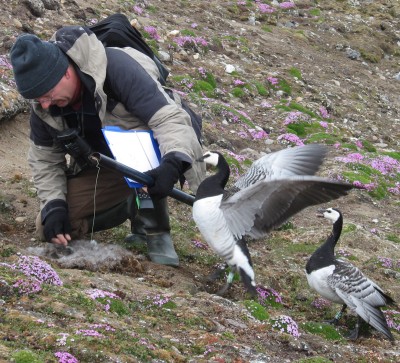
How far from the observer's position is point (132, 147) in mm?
8359

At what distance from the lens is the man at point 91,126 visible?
769 cm

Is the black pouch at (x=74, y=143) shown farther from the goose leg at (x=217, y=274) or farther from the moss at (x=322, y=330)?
the moss at (x=322, y=330)

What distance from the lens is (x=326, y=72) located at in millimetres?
27594

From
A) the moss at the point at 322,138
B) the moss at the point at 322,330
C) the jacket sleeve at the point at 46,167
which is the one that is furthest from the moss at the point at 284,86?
the moss at the point at 322,330

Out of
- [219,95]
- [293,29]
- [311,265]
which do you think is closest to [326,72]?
[293,29]

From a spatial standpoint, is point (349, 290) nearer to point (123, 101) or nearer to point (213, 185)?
point (213, 185)

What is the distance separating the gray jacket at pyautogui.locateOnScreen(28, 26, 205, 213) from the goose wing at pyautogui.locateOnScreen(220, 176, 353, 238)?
0.76 metres

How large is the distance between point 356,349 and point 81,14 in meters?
15.3

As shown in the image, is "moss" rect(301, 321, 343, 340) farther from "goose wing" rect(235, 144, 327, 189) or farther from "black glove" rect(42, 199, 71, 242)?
"black glove" rect(42, 199, 71, 242)

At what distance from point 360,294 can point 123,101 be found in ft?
12.8

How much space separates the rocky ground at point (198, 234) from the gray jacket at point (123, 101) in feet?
5.11

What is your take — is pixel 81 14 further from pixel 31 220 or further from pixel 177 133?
pixel 177 133

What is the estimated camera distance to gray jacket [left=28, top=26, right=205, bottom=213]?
7.88 meters

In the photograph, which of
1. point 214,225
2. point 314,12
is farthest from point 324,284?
point 314,12
